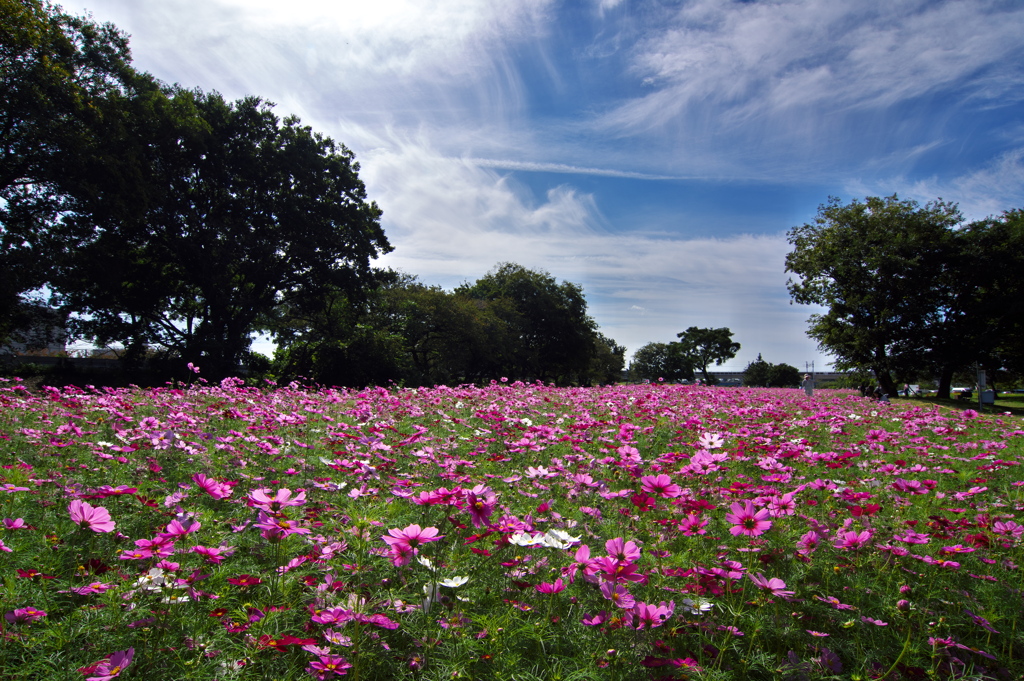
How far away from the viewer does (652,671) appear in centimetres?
177

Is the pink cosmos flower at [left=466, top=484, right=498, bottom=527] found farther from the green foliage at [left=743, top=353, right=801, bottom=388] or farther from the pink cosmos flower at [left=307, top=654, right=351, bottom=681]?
the green foliage at [left=743, top=353, right=801, bottom=388]

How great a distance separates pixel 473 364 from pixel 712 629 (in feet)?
105

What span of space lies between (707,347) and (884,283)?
241 ft

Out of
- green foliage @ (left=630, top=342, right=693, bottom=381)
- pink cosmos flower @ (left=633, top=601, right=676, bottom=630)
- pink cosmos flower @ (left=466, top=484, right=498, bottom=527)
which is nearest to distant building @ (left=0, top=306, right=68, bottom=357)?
pink cosmos flower @ (left=466, top=484, right=498, bottom=527)

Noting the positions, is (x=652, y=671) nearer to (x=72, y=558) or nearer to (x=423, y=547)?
(x=423, y=547)

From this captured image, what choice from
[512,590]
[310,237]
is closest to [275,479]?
[512,590]

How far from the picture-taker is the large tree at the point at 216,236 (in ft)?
62.8

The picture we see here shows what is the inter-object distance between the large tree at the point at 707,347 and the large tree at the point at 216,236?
82162mm

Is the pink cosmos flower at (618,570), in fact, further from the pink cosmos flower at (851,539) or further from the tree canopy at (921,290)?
the tree canopy at (921,290)

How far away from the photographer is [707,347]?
95.4 m

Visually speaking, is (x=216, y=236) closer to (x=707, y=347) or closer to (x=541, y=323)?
(x=541, y=323)

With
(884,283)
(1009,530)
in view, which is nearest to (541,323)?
(884,283)

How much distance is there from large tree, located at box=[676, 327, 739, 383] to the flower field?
96.2 metres

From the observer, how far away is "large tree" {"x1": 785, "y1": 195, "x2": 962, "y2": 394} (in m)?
23.9
